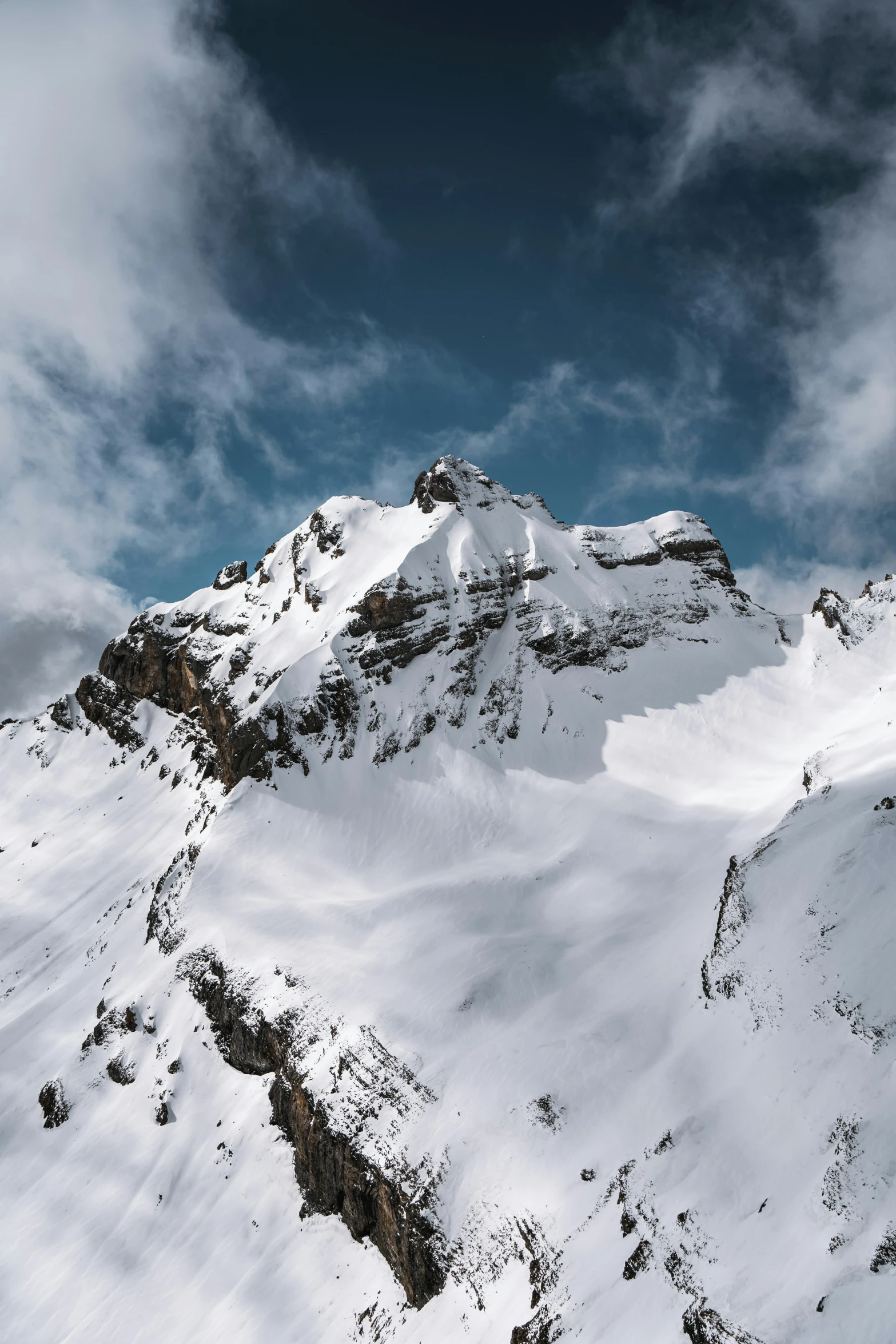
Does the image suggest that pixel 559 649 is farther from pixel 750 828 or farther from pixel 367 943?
pixel 367 943

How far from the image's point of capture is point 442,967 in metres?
40.3

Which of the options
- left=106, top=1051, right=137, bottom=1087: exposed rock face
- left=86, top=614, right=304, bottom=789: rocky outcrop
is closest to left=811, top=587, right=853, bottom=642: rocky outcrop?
left=86, top=614, right=304, bottom=789: rocky outcrop

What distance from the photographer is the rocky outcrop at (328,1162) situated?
92.7 ft

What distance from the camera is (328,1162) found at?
33.6 m

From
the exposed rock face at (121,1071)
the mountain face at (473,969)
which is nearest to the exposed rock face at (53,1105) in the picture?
the mountain face at (473,969)

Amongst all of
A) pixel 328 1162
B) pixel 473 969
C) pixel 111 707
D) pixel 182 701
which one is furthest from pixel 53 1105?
pixel 111 707

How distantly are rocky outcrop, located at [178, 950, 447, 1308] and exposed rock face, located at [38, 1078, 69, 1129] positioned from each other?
12.1 meters

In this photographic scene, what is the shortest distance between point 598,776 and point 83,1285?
1987 inches

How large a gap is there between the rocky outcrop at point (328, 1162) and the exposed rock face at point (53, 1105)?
1212cm

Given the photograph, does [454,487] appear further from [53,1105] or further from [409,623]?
[53,1105]

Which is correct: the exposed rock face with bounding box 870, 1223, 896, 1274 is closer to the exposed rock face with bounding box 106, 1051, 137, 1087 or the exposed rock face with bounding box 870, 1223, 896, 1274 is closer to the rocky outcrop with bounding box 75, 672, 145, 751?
the exposed rock face with bounding box 106, 1051, 137, 1087

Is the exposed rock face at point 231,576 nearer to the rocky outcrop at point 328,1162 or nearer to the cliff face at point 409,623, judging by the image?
the cliff face at point 409,623

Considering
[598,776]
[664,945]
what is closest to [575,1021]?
[664,945]

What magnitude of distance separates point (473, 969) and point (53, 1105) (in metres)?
33.4
